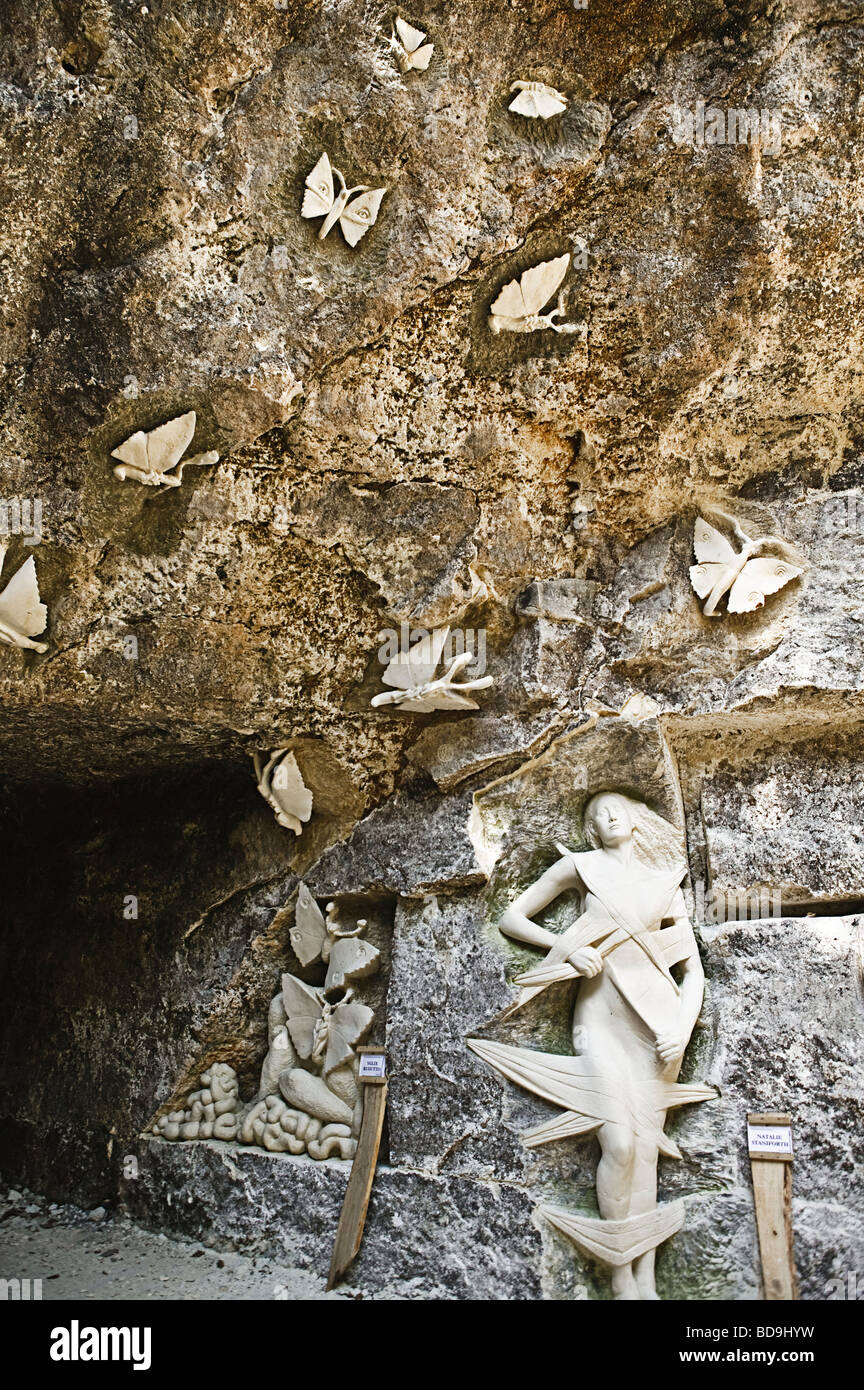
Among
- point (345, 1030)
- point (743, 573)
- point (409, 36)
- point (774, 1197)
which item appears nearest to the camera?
point (409, 36)

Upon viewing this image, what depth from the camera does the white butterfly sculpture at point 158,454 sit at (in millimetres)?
3104

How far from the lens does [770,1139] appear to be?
9.82 feet

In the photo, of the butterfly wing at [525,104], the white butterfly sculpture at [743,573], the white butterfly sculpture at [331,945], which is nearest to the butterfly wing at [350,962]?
the white butterfly sculpture at [331,945]

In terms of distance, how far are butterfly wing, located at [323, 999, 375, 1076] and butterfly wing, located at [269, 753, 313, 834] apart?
26.0 inches

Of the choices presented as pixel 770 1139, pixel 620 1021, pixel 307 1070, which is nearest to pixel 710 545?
pixel 620 1021

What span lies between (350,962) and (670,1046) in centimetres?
109

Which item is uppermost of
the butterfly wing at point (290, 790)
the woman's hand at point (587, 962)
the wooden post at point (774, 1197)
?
the butterfly wing at point (290, 790)

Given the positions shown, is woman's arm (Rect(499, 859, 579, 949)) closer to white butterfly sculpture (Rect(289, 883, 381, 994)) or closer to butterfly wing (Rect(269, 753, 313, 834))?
white butterfly sculpture (Rect(289, 883, 381, 994))

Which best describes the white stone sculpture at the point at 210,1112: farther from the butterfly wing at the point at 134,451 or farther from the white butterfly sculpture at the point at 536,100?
the white butterfly sculpture at the point at 536,100

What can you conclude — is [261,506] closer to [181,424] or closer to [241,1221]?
[181,424]

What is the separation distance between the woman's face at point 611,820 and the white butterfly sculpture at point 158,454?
1.55 m

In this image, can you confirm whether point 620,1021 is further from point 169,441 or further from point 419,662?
point 169,441

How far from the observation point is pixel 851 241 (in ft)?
10.3

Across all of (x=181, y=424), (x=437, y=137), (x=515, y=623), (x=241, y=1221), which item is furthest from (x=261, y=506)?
(x=241, y=1221)
